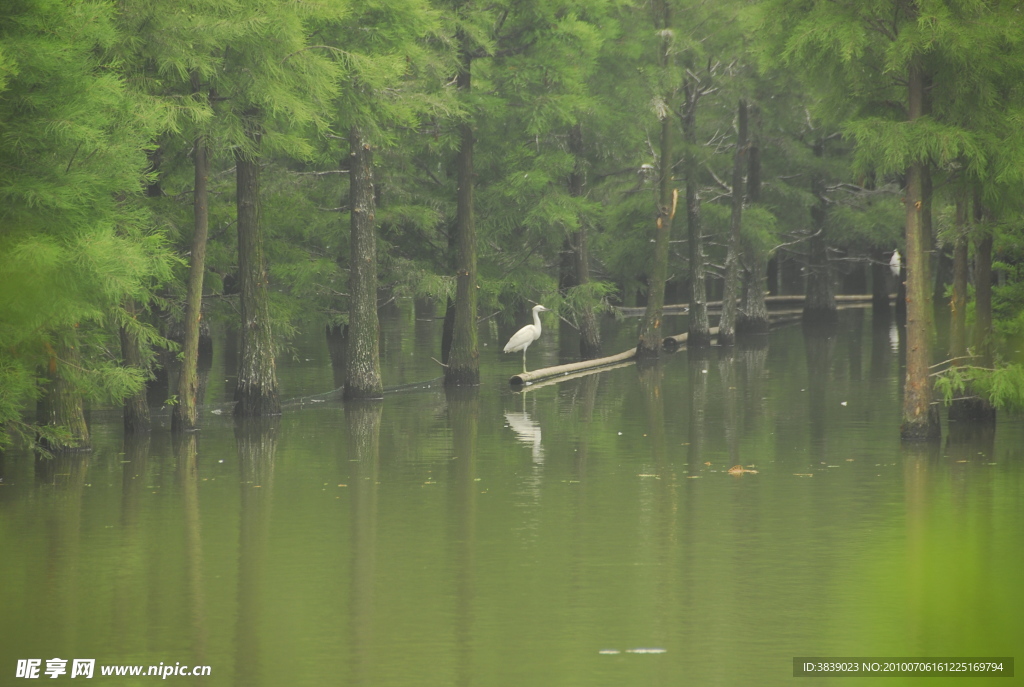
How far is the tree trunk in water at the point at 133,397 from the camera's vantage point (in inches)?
873

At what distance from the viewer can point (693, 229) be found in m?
40.6

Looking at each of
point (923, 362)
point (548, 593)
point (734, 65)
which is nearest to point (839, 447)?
point (923, 362)

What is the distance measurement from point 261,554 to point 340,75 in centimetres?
1152

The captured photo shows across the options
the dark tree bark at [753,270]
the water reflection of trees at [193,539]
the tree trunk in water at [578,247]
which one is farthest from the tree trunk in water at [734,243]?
the water reflection of trees at [193,539]

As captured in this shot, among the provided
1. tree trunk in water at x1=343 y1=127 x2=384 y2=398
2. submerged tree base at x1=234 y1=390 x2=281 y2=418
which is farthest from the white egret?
submerged tree base at x1=234 y1=390 x2=281 y2=418

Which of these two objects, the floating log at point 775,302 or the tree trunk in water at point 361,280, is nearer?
the tree trunk in water at point 361,280

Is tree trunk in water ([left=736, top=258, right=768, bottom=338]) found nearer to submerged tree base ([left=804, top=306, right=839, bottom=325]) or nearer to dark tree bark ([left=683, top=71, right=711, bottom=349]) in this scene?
submerged tree base ([left=804, top=306, right=839, bottom=325])

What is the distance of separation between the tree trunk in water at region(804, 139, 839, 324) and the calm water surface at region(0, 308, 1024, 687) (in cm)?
2150

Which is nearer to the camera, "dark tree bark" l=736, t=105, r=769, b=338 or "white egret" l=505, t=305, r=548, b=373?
"white egret" l=505, t=305, r=548, b=373

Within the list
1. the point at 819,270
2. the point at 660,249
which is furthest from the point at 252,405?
the point at 819,270

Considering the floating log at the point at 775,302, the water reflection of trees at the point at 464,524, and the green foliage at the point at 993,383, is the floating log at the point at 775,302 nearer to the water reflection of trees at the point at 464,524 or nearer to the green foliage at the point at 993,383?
the water reflection of trees at the point at 464,524

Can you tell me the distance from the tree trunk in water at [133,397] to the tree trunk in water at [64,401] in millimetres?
1786

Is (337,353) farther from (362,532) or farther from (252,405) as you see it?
(362,532)

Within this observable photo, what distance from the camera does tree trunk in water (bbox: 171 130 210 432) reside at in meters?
22.8
